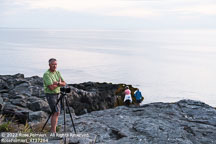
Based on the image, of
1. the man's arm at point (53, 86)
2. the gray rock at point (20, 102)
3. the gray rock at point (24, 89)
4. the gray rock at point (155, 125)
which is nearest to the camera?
the man's arm at point (53, 86)

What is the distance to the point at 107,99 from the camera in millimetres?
30859

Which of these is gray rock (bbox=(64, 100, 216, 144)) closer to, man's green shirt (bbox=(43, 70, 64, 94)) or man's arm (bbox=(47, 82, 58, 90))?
man's green shirt (bbox=(43, 70, 64, 94))

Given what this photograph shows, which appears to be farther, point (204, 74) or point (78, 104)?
point (204, 74)

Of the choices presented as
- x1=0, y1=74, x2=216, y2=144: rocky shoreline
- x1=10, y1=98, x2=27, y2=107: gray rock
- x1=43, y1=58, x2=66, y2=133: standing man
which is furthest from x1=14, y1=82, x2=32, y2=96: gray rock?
x1=43, y1=58, x2=66, y2=133: standing man

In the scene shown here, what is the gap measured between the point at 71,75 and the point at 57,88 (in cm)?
6861

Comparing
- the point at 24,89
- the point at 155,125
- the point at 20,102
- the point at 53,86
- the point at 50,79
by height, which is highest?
the point at 50,79

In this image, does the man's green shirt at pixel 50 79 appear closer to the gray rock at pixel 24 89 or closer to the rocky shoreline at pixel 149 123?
the rocky shoreline at pixel 149 123

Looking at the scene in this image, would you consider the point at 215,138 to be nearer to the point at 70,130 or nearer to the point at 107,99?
the point at 70,130

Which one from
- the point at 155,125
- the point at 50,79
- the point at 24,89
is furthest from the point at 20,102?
the point at 50,79

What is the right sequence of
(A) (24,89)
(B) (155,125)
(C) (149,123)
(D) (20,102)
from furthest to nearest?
(A) (24,89) → (D) (20,102) → (C) (149,123) → (B) (155,125)

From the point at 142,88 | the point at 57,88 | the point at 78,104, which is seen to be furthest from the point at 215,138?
the point at 142,88

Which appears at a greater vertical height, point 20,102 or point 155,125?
point 20,102

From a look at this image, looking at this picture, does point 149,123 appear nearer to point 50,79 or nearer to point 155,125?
point 155,125

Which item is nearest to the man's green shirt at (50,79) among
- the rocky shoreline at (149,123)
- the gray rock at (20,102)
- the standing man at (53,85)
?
the standing man at (53,85)
